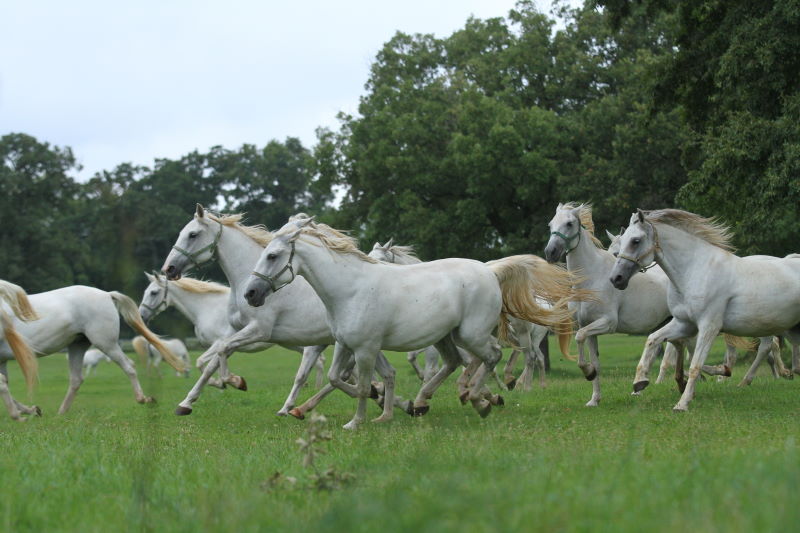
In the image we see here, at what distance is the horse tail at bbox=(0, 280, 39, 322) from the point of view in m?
13.2

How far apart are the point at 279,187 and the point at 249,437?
6629cm

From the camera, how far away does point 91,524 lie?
4562 millimetres

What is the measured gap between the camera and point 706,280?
10.8 m

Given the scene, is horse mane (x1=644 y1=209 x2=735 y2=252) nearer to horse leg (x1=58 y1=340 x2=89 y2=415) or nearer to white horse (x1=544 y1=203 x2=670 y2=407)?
white horse (x1=544 y1=203 x2=670 y2=407)

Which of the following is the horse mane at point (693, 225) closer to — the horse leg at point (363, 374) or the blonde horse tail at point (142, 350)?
the horse leg at point (363, 374)

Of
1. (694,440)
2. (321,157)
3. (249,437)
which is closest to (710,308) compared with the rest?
(694,440)

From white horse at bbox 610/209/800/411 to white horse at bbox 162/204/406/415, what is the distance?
12.5 ft

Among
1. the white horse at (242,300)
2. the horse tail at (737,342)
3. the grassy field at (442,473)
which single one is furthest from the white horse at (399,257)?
the horse tail at (737,342)

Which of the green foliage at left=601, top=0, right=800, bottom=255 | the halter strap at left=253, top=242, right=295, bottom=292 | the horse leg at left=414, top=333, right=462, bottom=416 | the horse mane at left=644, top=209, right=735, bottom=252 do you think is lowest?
the horse leg at left=414, top=333, right=462, bottom=416

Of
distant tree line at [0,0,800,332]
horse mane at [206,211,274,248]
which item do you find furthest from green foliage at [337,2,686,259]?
horse mane at [206,211,274,248]

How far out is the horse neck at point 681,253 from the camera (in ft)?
36.0

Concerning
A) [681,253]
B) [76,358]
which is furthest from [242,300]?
[681,253]

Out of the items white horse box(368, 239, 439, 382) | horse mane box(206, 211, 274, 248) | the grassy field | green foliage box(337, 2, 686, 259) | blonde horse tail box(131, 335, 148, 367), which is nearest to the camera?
blonde horse tail box(131, 335, 148, 367)

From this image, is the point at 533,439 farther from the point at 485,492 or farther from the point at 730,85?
the point at 730,85
